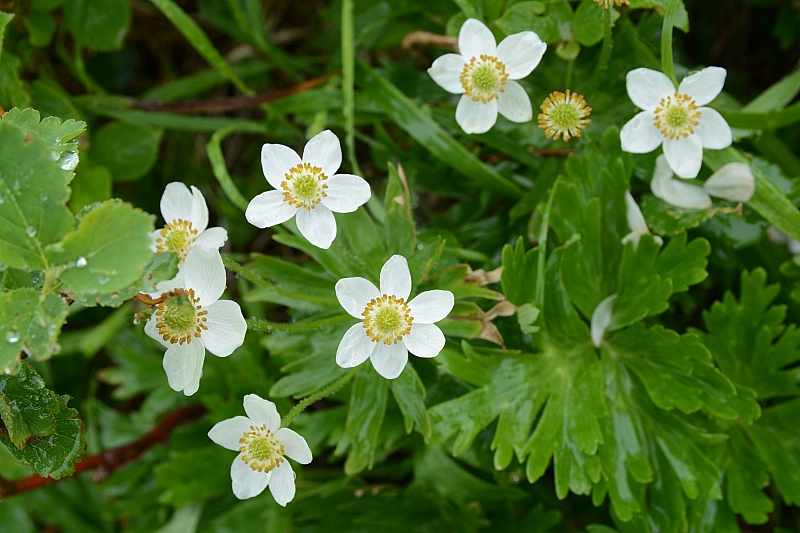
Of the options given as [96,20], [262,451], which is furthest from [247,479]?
[96,20]

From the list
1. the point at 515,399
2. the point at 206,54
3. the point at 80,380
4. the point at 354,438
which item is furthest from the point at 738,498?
the point at 80,380

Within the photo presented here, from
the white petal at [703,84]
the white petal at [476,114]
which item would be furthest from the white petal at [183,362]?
the white petal at [703,84]

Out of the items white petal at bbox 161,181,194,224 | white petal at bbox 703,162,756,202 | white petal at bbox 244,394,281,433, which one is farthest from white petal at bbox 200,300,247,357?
white petal at bbox 703,162,756,202

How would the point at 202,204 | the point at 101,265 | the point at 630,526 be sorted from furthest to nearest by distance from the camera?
the point at 630,526 → the point at 202,204 → the point at 101,265

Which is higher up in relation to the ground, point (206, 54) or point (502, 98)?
point (502, 98)

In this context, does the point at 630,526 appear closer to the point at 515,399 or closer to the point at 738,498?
the point at 738,498

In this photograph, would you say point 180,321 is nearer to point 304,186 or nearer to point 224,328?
point 224,328

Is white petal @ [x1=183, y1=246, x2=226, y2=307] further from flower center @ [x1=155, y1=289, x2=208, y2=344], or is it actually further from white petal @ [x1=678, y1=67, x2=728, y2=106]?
white petal @ [x1=678, y1=67, x2=728, y2=106]

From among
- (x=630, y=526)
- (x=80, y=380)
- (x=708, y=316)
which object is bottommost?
(x=80, y=380)
